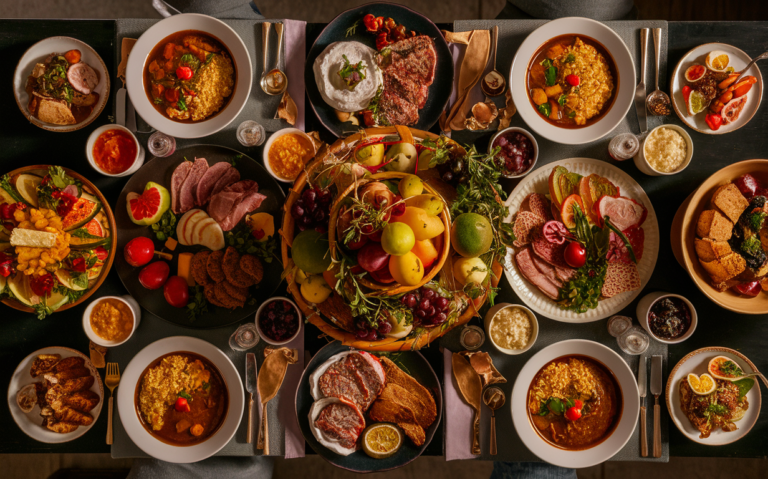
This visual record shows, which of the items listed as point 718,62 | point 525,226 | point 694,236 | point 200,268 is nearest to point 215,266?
point 200,268

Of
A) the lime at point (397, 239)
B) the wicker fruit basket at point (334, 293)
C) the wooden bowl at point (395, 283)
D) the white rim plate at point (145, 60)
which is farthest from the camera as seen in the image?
the white rim plate at point (145, 60)

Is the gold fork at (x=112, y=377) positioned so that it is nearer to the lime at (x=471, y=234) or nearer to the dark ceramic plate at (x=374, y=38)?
the dark ceramic plate at (x=374, y=38)

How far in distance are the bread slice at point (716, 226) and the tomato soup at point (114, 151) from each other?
2.82 m

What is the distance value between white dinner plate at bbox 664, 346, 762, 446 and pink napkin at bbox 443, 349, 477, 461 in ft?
3.40

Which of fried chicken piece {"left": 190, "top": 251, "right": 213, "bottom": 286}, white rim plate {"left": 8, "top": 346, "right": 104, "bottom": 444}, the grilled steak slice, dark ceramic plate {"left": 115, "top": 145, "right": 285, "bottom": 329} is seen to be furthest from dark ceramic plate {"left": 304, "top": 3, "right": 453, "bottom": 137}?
white rim plate {"left": 8, "top": 346, "right": 104, "bottom": 444}

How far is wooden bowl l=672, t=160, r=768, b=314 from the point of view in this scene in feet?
7.18

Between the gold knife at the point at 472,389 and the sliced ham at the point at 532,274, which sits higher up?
the sliced ham at the point at 532,274

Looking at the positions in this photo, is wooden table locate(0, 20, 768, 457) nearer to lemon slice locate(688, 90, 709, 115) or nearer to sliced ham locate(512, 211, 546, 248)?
lemon slice locate(688, 90, 709, 115)

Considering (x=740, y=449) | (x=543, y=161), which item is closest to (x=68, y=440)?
(x=543, y=161)

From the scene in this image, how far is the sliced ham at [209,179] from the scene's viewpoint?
7.50 ft

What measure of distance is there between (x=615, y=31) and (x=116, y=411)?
330 centimetres

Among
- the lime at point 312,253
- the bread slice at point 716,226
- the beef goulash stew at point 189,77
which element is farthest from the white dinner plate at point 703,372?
the beef goulash stew at point 189,77

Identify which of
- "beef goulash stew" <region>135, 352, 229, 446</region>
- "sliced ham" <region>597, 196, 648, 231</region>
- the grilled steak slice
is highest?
the grilled steak slice

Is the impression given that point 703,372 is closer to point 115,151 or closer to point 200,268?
point 200,268
